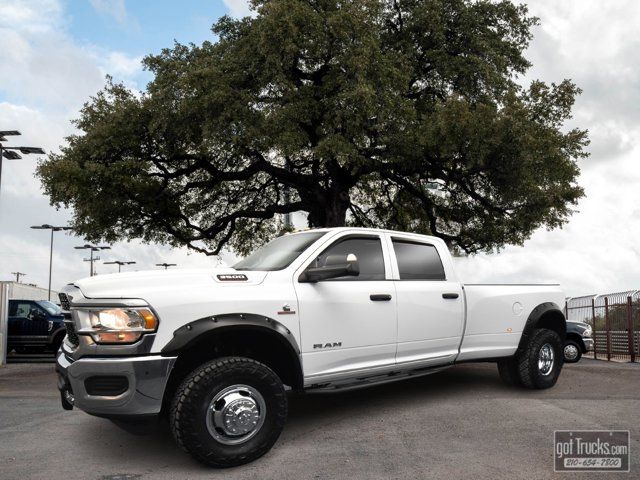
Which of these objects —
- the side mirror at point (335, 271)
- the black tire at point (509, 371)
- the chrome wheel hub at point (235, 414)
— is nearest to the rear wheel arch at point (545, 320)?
the black tire at point (509, 371)

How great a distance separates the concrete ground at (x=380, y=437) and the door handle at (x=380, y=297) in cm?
131

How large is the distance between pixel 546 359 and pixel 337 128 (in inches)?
421

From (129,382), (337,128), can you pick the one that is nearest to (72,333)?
(129,382)

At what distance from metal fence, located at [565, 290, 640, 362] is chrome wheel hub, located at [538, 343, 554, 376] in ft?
31.3

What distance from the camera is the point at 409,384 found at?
8.19 meters

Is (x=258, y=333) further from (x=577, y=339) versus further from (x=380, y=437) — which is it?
(x=577, y=339)

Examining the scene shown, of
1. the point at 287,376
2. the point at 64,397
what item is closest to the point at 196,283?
the point at 287,376

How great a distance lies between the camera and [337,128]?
17.2 m

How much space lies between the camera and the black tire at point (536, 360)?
7807 mm

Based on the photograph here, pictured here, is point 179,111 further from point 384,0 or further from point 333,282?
point 333,282

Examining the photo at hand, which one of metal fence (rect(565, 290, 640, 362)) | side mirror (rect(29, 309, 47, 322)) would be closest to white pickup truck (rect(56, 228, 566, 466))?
metal fence (rect(565, 290, 640, 362))

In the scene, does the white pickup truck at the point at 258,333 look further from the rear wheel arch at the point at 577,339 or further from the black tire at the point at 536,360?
the rear wheel arch at the point at 577,339

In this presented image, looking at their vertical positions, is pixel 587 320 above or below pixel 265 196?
below

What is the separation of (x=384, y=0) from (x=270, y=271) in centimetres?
1859
